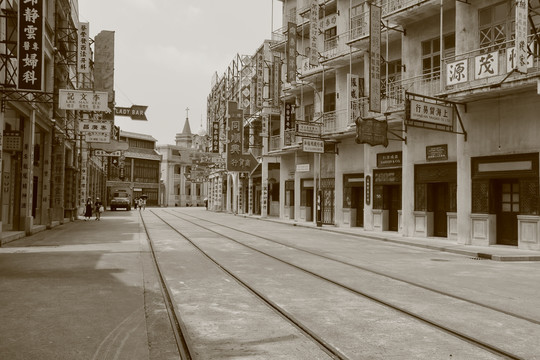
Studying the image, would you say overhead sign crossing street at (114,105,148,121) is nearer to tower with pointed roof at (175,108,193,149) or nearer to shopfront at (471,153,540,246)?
shopfront at (471,153,540,246)

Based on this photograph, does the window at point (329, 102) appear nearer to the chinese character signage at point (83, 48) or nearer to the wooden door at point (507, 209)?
the wooden door at point (507, 209)

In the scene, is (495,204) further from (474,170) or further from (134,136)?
(134,136)

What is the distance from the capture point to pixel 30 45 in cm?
1614

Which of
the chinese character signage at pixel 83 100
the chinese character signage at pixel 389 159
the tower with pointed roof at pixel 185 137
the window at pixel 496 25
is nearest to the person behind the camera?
the window at pixel 496 25

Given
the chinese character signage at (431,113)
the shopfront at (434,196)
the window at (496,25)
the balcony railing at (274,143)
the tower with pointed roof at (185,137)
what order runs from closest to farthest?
the window at (496,25)
the chinese character signage at (431,113)
the shopfront at (434,196)
the balcony railing at (274,143)
the tower with pointed roof at (185,137)

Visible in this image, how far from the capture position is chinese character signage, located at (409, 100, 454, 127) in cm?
1731

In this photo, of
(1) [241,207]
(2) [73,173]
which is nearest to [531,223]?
(2) [73,173]

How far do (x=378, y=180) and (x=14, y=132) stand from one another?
16659 mm

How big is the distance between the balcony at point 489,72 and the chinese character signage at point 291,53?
1464cm

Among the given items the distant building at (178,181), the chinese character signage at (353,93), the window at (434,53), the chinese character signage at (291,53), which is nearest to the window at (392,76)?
the chinese character signage at (353,93)

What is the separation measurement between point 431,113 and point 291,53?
627 inches

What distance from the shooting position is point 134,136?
9900 cm

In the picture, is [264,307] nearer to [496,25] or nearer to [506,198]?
[506,198]

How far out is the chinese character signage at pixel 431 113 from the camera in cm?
1731
